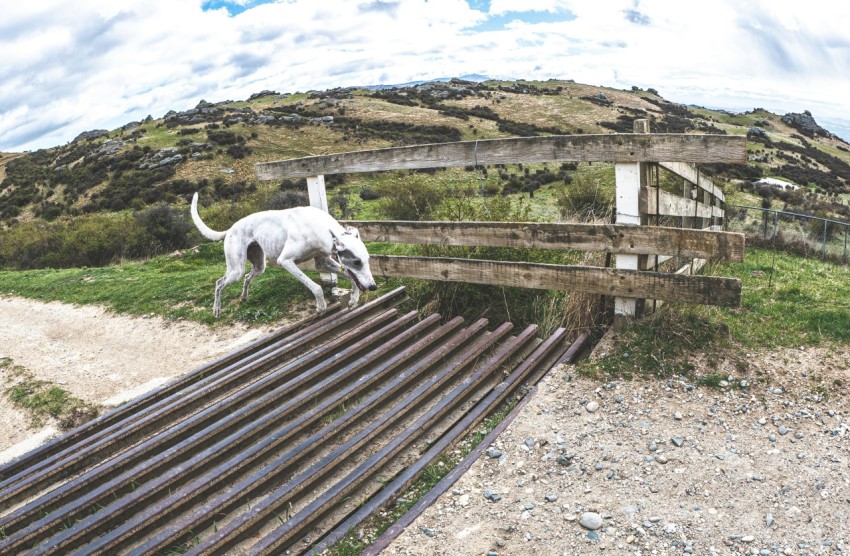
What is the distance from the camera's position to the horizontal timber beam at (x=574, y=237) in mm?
4617

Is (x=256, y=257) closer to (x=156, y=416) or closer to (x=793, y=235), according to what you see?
(x=156, y=416)

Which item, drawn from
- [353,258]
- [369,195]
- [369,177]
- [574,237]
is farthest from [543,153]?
[369,177]

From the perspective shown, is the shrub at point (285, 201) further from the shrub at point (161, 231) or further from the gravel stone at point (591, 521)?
the gravel stone at point (591, 521)

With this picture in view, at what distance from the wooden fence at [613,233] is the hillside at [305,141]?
22.9 meters

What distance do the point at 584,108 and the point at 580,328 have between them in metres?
80.1

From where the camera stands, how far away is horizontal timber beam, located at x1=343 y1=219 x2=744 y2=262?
15.1 feet

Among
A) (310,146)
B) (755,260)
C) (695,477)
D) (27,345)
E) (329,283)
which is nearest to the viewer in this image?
(695,477)

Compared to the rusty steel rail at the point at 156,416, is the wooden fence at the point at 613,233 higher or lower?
higher

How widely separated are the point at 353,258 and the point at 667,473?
3274 mm

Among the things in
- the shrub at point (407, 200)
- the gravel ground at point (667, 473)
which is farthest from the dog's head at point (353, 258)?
the shrub at point (407, 200)

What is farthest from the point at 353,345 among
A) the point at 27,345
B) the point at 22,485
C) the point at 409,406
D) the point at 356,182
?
the point at 356,182

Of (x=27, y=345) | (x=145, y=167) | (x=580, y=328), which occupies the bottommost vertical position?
(x=27, y=345)

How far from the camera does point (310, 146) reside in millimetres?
54344

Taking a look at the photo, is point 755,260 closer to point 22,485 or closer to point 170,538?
point 170,538
